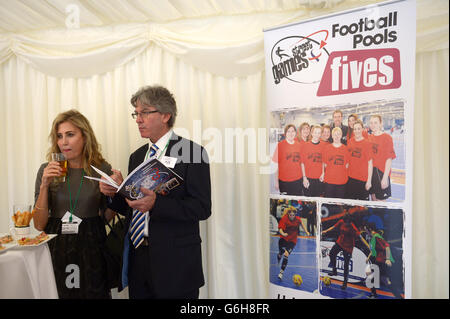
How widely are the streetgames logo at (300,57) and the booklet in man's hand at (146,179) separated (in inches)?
43.3

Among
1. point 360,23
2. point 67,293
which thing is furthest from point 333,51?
point 67,293

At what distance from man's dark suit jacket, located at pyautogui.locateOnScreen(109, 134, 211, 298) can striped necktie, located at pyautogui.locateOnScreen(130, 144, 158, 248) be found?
7 centimetres

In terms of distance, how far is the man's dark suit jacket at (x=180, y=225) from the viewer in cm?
204

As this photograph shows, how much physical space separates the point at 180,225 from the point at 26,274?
0.88 meters

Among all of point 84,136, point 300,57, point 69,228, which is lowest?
point 69,228

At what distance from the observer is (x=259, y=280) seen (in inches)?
109

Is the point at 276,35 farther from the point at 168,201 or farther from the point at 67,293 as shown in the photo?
the point at 67,293

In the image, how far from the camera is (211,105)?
9.34ft

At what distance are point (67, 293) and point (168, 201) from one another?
3.47ft

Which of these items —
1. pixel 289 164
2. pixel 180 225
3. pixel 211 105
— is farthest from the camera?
pixel 211 105

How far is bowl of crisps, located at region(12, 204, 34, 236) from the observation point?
74.8 inches

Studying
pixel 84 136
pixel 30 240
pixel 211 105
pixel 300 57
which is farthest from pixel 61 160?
pixel 300 57

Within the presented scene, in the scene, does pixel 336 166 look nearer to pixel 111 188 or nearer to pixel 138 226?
pixel 138 226
